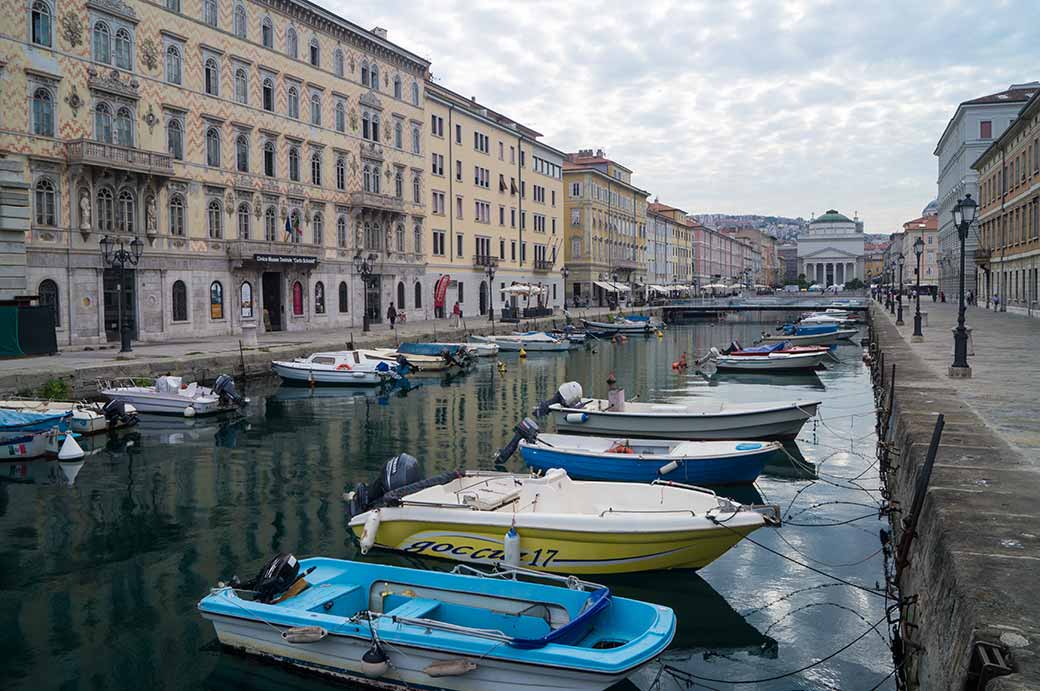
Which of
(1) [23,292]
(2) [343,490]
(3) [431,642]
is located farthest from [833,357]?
(3) [431,642]

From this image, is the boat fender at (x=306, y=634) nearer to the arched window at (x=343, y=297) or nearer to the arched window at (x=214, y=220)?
the arched window at (x=214, y=220)

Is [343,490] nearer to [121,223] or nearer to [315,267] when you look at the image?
[121,223]

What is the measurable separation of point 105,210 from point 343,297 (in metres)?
18.5

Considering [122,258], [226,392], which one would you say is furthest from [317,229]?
[226,392]

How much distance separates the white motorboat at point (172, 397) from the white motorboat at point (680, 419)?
1198 cm

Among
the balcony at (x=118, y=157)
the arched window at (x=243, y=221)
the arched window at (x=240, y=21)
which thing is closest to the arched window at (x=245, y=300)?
the arched window at (x=243, y=221)

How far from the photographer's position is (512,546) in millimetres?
11039

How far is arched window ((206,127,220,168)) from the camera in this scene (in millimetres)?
42250

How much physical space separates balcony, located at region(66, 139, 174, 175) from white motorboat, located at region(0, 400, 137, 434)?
50.4 ft

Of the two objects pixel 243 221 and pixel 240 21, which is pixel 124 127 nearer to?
pixel 243 221

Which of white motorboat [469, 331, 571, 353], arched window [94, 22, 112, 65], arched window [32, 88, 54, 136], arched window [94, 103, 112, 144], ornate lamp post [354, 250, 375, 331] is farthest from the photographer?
white motorboat [469, 331, 571, 353]

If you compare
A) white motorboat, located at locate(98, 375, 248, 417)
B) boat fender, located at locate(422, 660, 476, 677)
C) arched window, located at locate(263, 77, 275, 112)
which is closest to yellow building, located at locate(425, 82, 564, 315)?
arched window, located at locate(263, 77, 275, 112)

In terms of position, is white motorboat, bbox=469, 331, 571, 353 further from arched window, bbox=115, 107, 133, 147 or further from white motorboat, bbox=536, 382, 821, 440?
white motorboat, bbox=536, 382, 821, 440

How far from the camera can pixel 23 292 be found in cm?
3138
